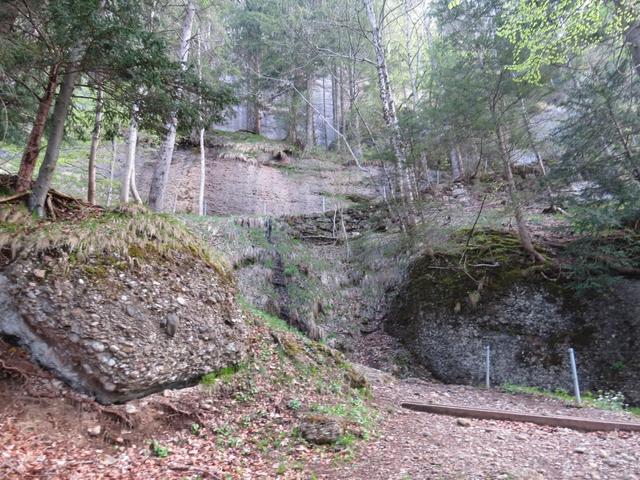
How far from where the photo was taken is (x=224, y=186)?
18562 mm

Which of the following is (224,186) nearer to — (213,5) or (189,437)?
(213,5)

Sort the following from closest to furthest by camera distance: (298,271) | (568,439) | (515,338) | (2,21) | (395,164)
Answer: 1. (568,439)
2. (2,21)
3. (515,338)
4. (395,164)
5. (298,271)

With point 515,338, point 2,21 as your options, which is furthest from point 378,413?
point 2,21

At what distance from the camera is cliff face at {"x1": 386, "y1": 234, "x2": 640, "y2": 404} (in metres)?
7.82

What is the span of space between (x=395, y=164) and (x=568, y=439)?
7.67 m

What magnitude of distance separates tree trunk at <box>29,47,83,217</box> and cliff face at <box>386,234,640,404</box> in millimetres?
8451

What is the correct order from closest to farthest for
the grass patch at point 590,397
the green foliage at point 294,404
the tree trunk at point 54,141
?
the green foliage at point 294,404
the tree trunk at point 54,141
the grass patch at point 590,397

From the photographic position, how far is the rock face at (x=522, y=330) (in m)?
7.80

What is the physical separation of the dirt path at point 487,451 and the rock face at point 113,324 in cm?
231

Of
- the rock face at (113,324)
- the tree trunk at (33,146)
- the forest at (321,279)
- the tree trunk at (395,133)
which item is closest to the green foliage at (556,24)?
the forest at (321,279)

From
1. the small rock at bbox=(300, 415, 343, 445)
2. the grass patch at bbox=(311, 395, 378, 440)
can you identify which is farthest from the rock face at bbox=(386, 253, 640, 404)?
the small rock at bbox=(300, 415, 343, 445)

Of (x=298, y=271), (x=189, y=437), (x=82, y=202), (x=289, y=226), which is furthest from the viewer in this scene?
(x=289, y=226)

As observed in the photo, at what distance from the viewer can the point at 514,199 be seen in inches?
348

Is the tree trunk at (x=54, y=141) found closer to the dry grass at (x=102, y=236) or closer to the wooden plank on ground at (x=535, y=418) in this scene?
the dry grass at (x=102, y=236)
